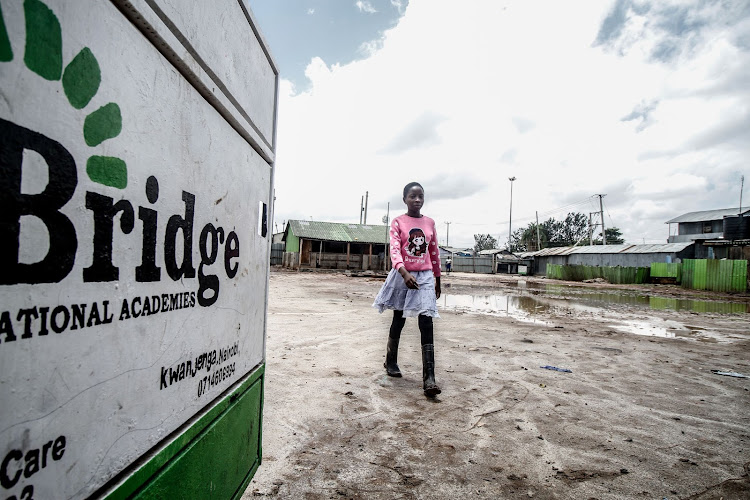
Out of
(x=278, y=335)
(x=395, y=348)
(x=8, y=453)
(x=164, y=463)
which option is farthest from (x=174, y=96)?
(x=278, y=335)

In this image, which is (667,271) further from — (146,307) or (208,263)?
(146,307)

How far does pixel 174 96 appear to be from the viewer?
0.94 metres

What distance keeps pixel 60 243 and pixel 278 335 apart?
3.92m

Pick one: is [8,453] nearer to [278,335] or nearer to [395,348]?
[395,348]

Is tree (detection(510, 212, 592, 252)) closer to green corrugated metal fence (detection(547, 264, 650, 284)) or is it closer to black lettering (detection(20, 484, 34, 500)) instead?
green corrugated metal fence (detection(547, 264, 650, 284))

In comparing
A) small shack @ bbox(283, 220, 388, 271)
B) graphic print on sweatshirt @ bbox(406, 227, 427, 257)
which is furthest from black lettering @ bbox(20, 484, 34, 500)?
small shack @ bbox(283, 220, 388, 271)

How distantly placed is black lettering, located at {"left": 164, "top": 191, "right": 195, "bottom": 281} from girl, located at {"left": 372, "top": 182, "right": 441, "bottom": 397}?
79.6 inches

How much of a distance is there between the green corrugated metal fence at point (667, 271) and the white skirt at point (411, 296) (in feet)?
81.7

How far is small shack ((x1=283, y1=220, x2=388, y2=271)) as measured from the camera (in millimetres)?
27312

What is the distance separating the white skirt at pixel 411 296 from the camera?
2895 mm

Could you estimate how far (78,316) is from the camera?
66 centimetres

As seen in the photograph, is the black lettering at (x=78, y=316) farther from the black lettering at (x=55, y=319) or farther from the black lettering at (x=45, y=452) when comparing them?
the black lettering at (x=45, y=452)

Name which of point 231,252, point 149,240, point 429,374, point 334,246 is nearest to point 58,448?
point 149,240

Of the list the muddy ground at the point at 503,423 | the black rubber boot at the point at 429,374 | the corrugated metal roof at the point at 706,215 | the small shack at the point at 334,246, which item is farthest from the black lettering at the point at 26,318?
the corrugated metal roof at the point at 706,215
